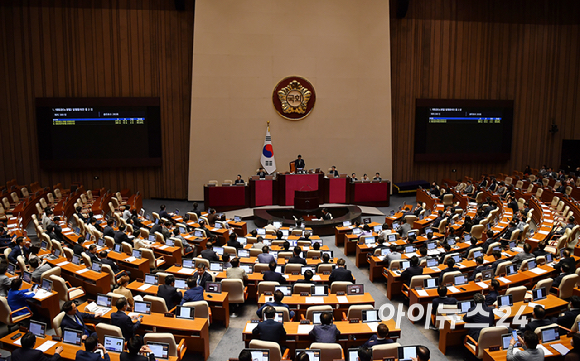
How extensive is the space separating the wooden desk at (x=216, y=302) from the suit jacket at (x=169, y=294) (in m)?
0.44

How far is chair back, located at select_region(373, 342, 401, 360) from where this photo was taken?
5.43 m

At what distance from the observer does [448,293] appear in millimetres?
7742

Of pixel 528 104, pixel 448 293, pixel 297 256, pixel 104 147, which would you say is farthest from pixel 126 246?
pixel 528 104

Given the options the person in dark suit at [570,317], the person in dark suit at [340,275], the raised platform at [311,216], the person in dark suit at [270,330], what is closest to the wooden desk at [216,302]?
the person in dark suit at [270,330]

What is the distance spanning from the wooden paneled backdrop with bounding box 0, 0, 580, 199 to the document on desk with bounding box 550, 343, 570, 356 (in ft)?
51.8

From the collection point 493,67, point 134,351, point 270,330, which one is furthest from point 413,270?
point 493,67

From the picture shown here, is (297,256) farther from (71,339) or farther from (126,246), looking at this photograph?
(71,339)

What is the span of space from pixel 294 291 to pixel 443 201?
11.5m

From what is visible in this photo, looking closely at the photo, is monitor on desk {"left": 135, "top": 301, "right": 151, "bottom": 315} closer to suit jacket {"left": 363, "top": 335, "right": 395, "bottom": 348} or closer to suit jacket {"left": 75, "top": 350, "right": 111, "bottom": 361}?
suit jacket {"left": 75, "top": 350, "right": 111, "bottom": 361}

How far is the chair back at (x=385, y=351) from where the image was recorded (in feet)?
17.8

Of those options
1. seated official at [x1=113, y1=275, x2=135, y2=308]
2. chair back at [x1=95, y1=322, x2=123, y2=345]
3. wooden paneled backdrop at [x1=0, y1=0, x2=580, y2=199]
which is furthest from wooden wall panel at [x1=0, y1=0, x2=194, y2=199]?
chair back at [x1=95, y1=322, x2=123, y2=345]

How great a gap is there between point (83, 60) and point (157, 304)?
15.6 meters

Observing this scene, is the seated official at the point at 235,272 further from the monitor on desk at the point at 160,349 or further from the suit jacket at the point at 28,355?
the suit jacket at the point at 28,355

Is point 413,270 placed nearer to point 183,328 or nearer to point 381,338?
point 381,338
